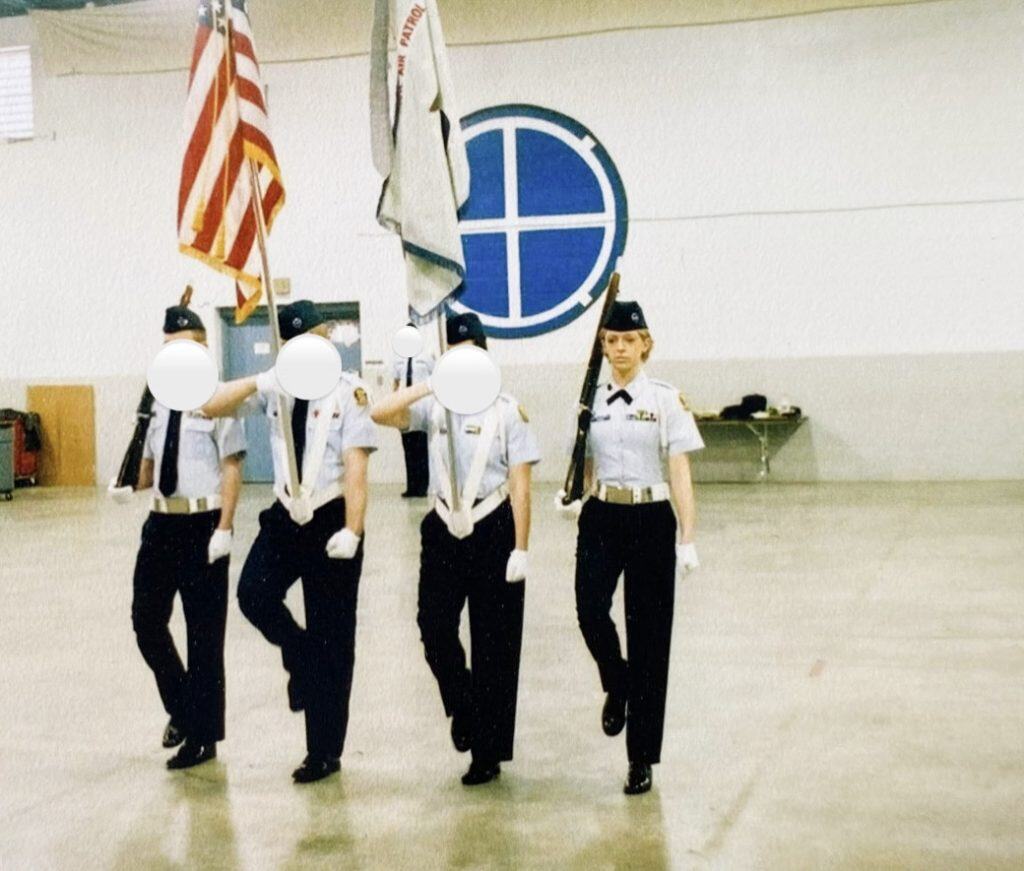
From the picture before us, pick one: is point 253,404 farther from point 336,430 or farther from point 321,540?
point 321,540

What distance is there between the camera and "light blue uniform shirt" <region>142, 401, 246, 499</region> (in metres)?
4.43

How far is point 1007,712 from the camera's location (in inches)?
195

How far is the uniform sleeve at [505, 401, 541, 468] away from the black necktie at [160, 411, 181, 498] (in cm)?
132

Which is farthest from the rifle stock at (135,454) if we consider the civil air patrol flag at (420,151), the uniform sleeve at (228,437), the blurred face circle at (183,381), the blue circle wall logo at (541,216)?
the blue circle wall logo at (541,216)

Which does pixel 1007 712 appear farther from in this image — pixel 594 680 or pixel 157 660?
pixel 157 660

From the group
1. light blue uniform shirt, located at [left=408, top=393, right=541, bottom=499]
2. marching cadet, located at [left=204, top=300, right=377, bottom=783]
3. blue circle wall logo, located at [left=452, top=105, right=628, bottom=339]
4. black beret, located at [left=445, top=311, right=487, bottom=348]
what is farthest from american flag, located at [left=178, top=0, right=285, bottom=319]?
blue circle wall logo, located at [left=452, top=105, right=628, bottom=339]

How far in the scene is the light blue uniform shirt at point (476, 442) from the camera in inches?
167

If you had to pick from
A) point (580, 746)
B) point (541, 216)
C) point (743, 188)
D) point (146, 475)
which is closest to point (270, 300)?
point (146, 475)

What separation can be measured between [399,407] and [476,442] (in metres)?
0.39

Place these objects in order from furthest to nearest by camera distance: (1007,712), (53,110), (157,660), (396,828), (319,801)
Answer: (53,110)
(1007,712)
(157,660)
(319,801)
(396,828)

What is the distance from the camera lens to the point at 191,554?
441 cm

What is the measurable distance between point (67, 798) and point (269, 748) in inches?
32.1

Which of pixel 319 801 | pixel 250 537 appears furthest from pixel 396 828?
pixel 250 537

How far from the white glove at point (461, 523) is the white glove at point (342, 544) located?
369 mm
